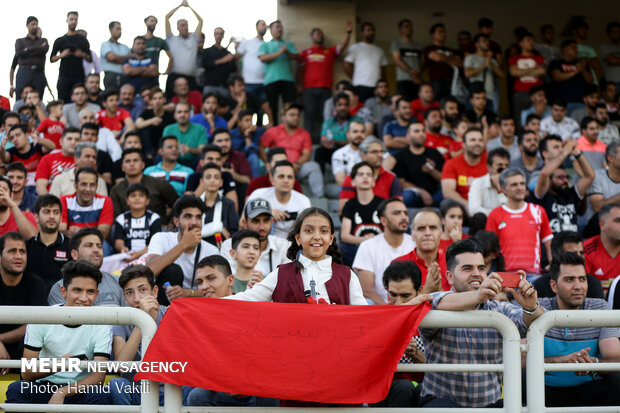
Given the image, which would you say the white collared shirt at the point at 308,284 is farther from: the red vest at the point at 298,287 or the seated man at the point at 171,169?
the seated man at the point at 171,169

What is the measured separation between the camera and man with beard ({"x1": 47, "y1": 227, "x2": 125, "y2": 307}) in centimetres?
631

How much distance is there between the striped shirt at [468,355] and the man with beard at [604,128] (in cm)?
842

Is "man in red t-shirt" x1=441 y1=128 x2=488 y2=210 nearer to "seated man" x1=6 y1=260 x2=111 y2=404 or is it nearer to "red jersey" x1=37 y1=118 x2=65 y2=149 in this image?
"seated man" x1=6 y1=260 x2=111 y2=404

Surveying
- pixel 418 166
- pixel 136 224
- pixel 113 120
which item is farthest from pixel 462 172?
pixel 113 120

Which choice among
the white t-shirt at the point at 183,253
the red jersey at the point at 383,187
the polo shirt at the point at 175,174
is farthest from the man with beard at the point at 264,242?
the polo shirt at the point at 175,174

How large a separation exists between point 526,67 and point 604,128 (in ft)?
6.87

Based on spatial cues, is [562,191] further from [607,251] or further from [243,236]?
[243,236]

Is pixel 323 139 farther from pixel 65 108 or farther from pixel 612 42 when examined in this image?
pixel 612 42

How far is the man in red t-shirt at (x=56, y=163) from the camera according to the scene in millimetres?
10125

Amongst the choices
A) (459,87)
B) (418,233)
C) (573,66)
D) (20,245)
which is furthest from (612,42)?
(20,245)

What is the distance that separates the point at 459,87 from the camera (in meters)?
13.7

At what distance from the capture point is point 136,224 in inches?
324

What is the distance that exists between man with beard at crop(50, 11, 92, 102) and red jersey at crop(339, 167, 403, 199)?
6892 millimetres

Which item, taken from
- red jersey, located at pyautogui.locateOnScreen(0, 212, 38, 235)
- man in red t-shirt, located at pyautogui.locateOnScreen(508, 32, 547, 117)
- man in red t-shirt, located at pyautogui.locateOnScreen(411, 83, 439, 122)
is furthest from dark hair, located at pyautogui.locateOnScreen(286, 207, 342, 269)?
man in red t-shirt, located at pyautogui.locateOnScreen(508, 32, 547, 117)
